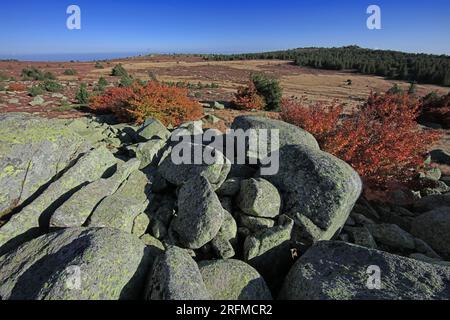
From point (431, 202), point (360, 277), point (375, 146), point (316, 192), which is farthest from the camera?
point (375, 146)

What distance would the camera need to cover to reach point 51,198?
181 inches

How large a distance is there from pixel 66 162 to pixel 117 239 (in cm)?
230

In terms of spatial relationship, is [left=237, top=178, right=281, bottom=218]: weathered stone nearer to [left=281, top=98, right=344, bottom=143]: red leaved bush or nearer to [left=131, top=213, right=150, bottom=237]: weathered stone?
[left=131, top=213, right=150, bottom=237]: weathered stone

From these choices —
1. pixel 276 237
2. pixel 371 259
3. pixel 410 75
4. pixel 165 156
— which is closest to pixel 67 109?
pixel 165 156

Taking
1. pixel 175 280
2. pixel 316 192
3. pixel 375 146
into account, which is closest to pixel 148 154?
pixel 316 192

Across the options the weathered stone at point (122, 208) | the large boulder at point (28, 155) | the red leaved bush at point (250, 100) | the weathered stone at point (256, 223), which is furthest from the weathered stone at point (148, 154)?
the red leaved bush at point (250, 100)

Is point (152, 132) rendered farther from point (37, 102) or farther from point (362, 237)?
point (37, 102)

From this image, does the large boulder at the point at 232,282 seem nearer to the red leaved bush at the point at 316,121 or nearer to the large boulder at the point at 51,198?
the large boulder at the point at 51,198

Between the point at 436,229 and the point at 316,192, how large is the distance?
3077 mm

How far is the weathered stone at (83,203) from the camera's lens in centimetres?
423

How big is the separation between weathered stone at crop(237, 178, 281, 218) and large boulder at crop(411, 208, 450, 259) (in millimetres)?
3443

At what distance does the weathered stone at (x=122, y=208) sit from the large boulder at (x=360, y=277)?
250 centimetres

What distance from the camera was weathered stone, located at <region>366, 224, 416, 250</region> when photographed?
5535mm
